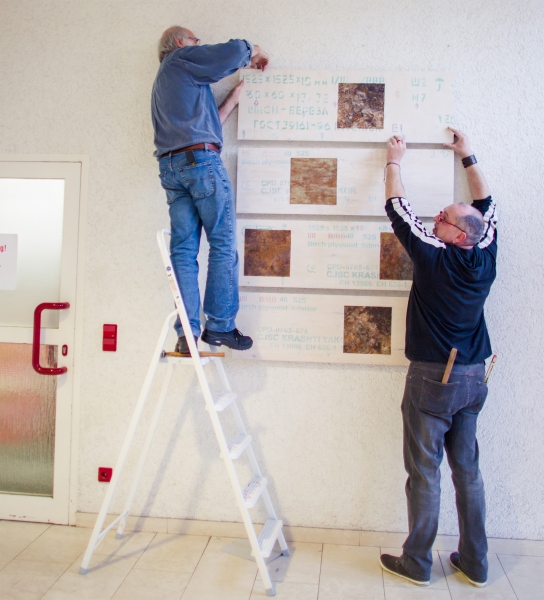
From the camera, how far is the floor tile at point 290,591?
2.21 meters

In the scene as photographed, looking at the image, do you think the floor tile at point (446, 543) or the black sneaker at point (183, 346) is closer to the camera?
A: the black sneaker at point (183, 346)

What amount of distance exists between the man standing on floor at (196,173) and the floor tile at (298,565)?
3.04 ft

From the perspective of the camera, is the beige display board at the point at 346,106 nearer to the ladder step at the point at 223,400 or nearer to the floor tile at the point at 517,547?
the ladder step at the point at 223,400

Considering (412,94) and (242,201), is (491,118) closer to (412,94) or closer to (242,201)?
(412,94)

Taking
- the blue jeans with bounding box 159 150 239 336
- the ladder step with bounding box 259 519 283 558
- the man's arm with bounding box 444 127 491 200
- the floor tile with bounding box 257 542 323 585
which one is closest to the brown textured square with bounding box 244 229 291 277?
the blue jeans with bounding box 159 150 239 336

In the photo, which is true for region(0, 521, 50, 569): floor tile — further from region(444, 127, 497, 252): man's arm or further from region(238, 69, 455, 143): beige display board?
region(444, 127, 497, 252): man's arm

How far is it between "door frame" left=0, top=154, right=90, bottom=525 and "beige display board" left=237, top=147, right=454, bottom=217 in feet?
2.44

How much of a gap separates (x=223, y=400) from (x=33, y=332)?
1.03 metres

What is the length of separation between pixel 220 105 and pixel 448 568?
2.25 m

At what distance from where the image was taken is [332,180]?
2.63 m

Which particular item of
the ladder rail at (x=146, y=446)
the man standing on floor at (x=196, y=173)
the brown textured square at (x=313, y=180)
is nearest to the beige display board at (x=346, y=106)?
the brown textured square at (x=313, y=180)

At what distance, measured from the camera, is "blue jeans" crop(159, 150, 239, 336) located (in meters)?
2.35

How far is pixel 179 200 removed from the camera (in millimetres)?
2436

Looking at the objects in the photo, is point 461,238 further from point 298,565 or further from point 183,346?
point 298,565
